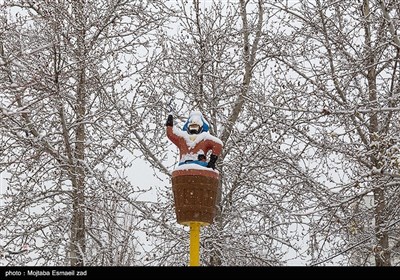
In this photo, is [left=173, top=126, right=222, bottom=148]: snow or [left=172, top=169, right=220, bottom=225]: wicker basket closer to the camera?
[left=172, top=169, right=220, bottom=225]: wicker basket

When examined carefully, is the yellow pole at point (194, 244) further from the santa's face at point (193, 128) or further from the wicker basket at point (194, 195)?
the santa's face at point (193, 128)

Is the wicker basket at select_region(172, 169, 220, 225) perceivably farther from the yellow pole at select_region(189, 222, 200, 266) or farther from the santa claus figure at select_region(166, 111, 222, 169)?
the santa claus figure at select_region(166, 111, 222, 169)

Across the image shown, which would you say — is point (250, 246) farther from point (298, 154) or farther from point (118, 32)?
point (118, 32)

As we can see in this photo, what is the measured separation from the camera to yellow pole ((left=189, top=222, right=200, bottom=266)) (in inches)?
225

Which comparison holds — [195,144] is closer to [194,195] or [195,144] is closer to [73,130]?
[194,195]

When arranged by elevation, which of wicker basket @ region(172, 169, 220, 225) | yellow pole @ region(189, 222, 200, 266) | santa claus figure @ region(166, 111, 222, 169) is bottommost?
yellow pole @ region(189, 222, 200, 266)

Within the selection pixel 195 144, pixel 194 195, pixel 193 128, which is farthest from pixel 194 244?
pixel 193 128

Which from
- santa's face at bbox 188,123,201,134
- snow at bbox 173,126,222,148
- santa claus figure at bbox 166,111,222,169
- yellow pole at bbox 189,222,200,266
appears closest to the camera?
yellow pole at bbox 189,222,200,266

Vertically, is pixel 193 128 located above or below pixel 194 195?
above

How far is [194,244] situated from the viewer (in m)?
5.82

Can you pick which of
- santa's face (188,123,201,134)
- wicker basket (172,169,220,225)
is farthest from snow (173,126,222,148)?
wicker basket (172,169,220,225)

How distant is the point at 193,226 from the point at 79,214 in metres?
4.79

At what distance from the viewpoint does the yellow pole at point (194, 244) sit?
571 cm

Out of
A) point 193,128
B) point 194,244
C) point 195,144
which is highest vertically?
point 193,128
